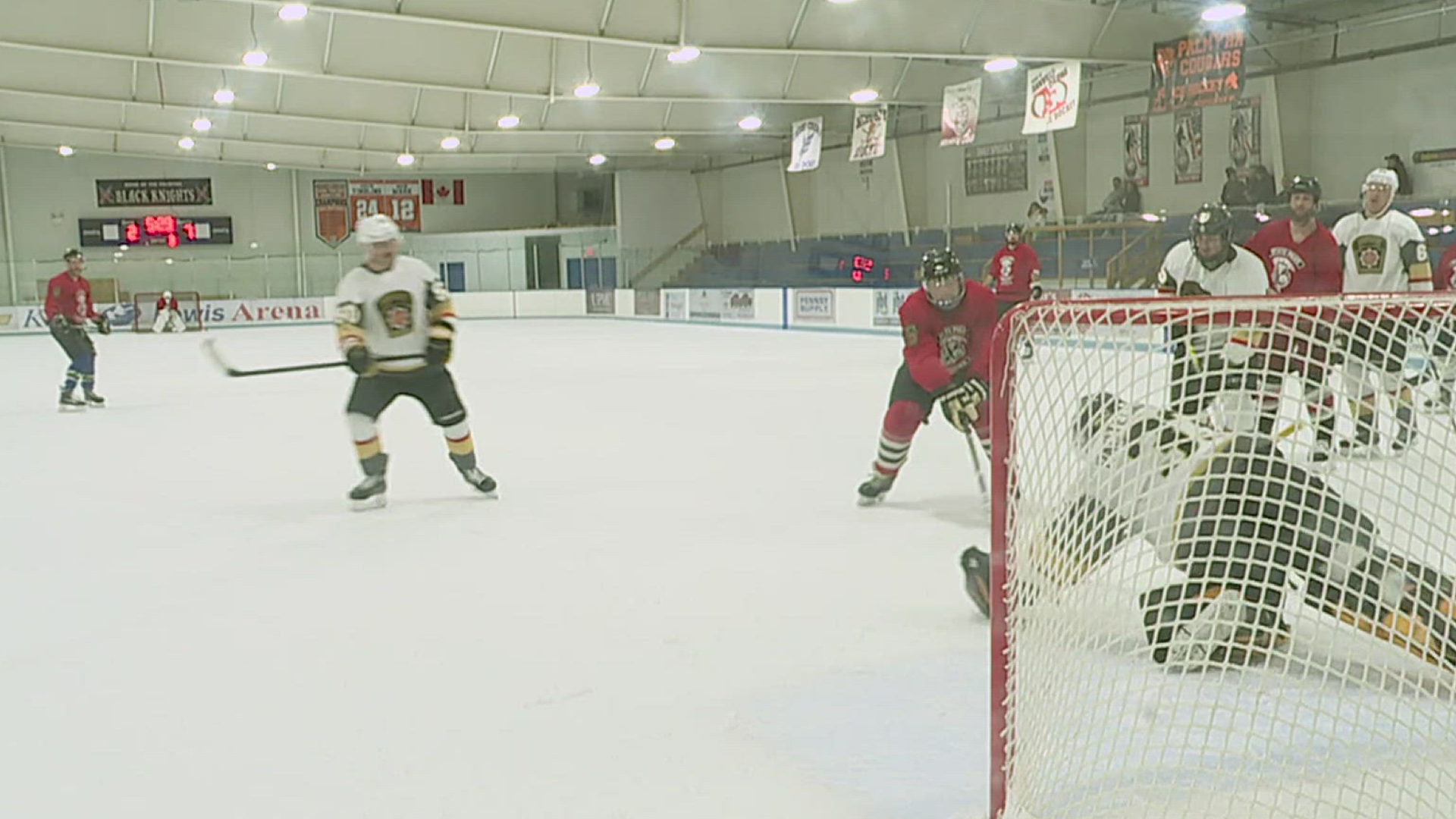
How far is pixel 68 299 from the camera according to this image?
9.87m

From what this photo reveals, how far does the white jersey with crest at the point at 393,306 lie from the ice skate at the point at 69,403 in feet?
19.5

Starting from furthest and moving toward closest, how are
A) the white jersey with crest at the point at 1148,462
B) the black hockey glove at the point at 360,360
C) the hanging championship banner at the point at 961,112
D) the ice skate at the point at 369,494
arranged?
1. the hanging championship banner at the point at 961,112
2. the ice skate at the point at 369,494
3. the black hockey glove at the point at 360,360
4. the white jersey with crest at the point at 1148,462

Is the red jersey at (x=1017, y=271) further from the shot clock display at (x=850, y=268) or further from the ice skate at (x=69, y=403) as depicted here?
the shot clock display at (x=850, y=268)

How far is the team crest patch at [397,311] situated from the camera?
206 inches

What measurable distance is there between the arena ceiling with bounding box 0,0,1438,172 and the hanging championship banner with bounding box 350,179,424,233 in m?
6.55

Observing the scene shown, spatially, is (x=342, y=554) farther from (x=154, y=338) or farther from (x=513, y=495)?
(x=154, y=338)

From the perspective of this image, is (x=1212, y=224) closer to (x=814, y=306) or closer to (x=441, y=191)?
(x=814, y=306)

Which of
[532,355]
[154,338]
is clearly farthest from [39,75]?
[532,355]

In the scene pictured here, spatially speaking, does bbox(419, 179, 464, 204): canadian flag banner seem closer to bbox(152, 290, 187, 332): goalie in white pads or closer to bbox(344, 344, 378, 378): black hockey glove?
bbox(152, 290, 187, 332): goalie in white pads

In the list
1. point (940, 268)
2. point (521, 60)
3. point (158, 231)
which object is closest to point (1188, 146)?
point (521, 60)

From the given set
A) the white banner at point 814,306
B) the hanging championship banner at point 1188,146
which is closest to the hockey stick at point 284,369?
the white banner at point 814,306

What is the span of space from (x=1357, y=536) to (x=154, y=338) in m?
22.6

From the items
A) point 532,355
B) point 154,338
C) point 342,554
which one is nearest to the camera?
point 342,554

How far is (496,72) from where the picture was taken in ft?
→ 55.8
